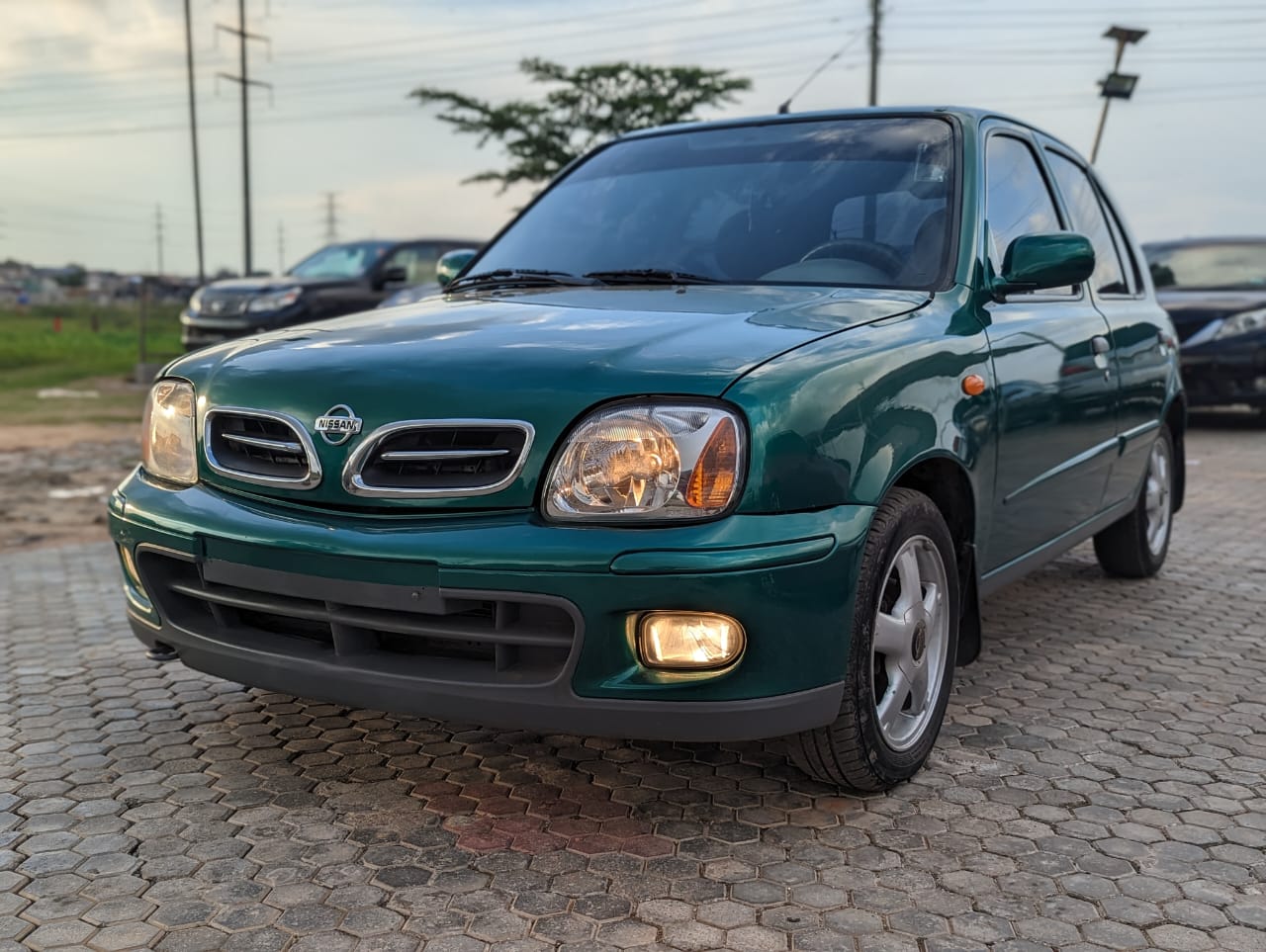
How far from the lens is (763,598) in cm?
263

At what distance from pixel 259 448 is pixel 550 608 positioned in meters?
0.83

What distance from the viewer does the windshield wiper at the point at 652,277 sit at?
3.70m

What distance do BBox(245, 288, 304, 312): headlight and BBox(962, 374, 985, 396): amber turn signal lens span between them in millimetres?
12272

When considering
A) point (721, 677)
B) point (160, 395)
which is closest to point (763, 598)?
point (721, 677)

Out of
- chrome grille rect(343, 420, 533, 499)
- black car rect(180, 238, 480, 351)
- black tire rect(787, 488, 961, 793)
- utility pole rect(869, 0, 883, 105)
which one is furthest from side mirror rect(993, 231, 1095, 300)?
utility pole rect(869, 0, 883, 105)

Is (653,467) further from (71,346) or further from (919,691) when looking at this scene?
(71,346)

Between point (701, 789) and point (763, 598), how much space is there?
805 millimetres

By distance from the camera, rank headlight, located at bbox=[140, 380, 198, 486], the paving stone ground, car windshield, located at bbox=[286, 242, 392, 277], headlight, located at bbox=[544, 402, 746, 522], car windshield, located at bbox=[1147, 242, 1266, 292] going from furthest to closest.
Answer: car windshield, located at bbox=[286, 242, 392, 277], car windshield, located at bbox=[1147, 242, 1266, 292], headlight, located at bbox=[140, 380, 198, 486], headlight, located at bbox=[544, 402, 746, 522], the paving stone ground

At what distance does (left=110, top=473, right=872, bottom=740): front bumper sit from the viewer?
2605 millimetres

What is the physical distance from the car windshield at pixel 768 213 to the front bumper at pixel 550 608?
3.66 feet

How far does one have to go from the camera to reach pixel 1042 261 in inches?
145

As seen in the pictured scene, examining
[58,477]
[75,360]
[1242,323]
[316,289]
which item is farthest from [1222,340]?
[75,360]

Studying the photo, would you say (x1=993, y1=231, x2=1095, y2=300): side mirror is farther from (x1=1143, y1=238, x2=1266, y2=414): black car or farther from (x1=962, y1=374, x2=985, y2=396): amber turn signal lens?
(x1=1143, y1=238, x2=1266, y2=414): black car

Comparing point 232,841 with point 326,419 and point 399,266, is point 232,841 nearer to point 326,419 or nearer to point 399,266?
point 326,419
